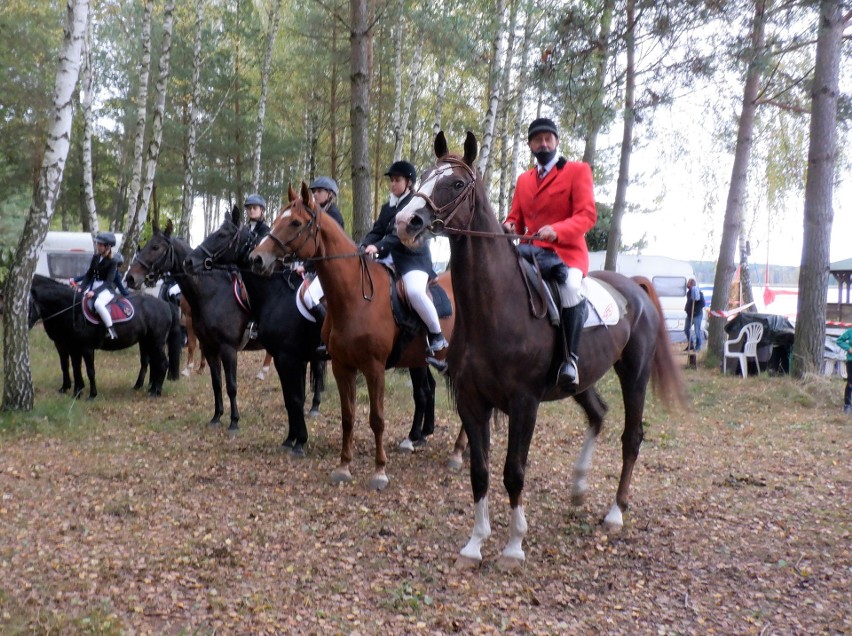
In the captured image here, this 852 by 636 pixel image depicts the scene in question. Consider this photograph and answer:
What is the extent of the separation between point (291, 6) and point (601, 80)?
18072 mm

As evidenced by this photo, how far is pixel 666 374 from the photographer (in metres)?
6.50

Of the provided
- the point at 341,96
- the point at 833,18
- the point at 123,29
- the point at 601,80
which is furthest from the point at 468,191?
the point at 123,29

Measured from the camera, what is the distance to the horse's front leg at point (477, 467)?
15.6 ft

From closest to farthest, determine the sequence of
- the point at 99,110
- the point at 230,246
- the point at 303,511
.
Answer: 1. the point at 303,511
2. the point at 230,246
3. the point at 99,110

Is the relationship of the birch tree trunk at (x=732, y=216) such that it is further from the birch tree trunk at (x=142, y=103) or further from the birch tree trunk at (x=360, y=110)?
the birch tree trunk at (x=142, y=103)

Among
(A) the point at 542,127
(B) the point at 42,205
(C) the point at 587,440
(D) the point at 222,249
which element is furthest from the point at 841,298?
(B) the point at 42,205

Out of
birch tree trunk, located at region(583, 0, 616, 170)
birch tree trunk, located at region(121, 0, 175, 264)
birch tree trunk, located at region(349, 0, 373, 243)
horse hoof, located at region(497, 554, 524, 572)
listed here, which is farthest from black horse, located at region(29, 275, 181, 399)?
horse hoof, located at region(497, 554, 524, 572)

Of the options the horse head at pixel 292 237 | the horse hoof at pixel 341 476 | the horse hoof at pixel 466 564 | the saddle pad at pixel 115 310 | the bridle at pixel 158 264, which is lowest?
the horse hoof at pixel 341 476

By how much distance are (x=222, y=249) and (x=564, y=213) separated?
14.7 ft

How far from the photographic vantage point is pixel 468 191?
445cm

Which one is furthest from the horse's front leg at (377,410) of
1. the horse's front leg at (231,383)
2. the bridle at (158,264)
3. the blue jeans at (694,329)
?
the blue jeans at (694,329)

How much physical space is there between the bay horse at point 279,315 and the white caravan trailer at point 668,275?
61.4ft

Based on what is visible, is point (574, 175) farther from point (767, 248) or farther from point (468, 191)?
point (767, 248)

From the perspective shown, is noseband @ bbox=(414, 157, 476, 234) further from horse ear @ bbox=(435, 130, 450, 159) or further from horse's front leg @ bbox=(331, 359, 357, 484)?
horse's front leg @ bbox=(331, 359, 357, 484)
